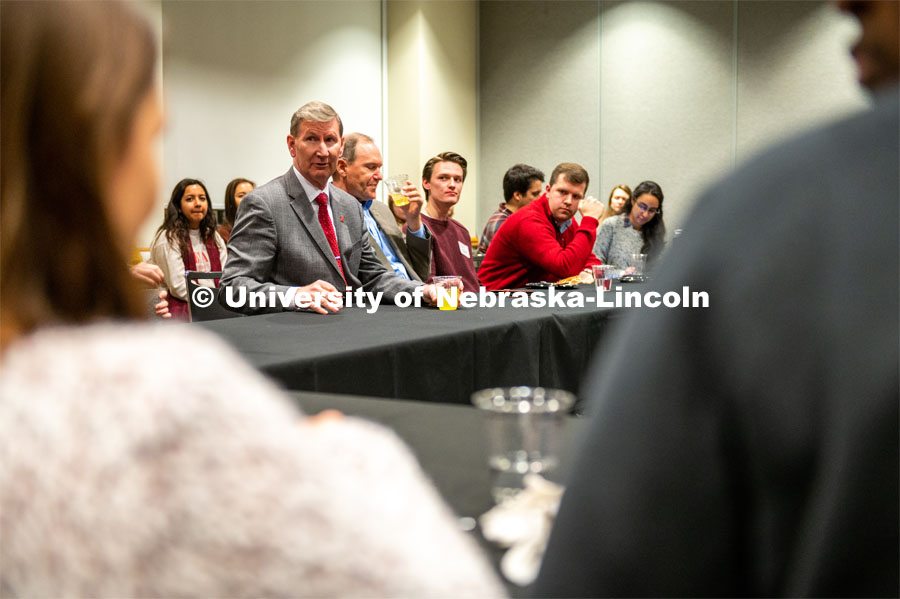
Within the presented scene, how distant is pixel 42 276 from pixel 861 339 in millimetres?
544

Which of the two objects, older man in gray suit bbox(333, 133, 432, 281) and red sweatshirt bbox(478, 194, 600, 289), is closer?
older man in gray suit bbox(333, 133, 432, 281)

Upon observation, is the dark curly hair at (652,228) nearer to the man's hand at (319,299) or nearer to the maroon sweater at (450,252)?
the maroon sweater at (450,252)

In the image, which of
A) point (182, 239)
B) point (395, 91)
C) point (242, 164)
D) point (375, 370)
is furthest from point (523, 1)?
point (375, 370)

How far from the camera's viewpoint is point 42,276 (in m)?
0.62

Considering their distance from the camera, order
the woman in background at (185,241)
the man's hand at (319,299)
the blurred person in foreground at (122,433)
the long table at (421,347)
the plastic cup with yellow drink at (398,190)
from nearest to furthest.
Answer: the blurred person in foreground at (122,433) < the long table at (421,347) < the man's hand at (319,299) < the plastic cup with yellow drink at (398,190) < the woman in background at (185,241)

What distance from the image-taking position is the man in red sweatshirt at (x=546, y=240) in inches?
163

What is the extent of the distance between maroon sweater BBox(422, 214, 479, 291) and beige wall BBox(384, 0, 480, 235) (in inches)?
138

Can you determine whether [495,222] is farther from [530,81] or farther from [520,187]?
[530,81]

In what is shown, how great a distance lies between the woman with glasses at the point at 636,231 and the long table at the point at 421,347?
2.72 m

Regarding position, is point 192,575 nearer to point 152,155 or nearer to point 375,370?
point 152,155

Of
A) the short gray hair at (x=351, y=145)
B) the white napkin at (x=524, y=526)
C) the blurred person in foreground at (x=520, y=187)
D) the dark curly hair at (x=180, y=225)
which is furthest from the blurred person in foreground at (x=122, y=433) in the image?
the blurred person in foreground at (x=520, y=187)

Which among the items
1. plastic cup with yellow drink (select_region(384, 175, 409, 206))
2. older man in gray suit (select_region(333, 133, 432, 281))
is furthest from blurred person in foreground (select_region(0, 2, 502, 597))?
older man in gray suit (select_region(333, 133, 432, 281))

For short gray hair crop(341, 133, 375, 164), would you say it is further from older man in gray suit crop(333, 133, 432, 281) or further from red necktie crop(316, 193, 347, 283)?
red necktie crop(316, 193, 347, 283)

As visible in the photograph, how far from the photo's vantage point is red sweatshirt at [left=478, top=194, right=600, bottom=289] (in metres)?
4.13
